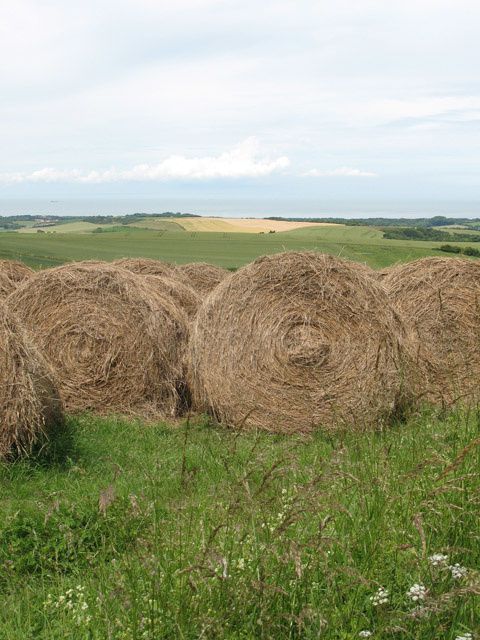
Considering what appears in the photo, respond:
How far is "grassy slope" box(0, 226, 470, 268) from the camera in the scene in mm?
28891

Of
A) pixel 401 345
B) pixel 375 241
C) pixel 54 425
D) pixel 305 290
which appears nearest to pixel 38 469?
pixel 54 425

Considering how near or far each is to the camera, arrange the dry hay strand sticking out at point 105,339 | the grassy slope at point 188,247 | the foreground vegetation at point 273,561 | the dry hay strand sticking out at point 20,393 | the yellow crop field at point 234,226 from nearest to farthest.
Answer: the foreground vegetation at point 273,561, the dry hay strand sticking out at point 20,393, the dry hay strand sticking out at point 105,339, the grassy slope at point 188,247, the yellow crop field at point 234,226

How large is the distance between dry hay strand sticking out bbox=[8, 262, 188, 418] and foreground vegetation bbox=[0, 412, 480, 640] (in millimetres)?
4323

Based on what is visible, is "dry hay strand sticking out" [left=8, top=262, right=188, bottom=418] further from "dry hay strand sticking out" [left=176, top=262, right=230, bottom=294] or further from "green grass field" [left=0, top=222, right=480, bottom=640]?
"dry hay strand sticking out" [left=176, top=262, right=230, bottom=294]

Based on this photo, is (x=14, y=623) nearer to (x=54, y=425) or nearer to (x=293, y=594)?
(x=293, y=594)

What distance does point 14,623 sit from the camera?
3.47 meters

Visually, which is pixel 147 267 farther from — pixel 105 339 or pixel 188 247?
pixel 188 247

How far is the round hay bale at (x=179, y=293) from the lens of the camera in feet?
39.7

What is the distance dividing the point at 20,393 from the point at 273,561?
419 cm

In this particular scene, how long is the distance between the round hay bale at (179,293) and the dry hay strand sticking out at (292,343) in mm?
Answer: 2847

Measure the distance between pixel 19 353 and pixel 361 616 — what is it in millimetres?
4905

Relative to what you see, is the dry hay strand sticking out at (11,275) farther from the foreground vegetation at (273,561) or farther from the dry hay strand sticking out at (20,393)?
the foreground vegetation at (273,561)

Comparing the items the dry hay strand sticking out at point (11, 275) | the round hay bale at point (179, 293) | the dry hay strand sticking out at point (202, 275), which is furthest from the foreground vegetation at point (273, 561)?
the dry hay strand sticking out at point (202, 275)

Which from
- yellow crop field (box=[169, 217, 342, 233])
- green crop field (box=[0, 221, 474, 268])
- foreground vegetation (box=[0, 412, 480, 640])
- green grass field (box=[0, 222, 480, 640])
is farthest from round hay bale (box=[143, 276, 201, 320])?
yellow crop field (box=[169, 217, 342, 233])
